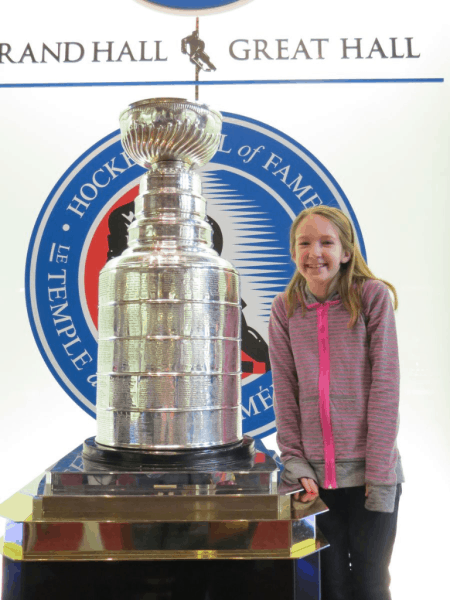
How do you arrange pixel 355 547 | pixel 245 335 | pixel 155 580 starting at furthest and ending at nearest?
pixel 245 335 → pixel 355 547 → pixel 155 580

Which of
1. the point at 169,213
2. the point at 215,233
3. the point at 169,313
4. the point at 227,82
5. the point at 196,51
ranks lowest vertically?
the point at 169,313

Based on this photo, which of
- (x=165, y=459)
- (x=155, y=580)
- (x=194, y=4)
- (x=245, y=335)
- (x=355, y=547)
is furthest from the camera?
(x=245, y=335)

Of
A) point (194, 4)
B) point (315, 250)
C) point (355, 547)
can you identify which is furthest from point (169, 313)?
point (194, 4)

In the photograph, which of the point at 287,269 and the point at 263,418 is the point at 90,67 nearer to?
the point at 287,269

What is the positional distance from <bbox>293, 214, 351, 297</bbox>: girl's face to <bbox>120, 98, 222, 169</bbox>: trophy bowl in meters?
0.40

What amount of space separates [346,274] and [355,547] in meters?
0.79

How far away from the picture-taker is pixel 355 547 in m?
1.50

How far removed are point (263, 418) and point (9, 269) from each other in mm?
1424

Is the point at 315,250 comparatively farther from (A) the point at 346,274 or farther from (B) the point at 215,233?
(B) the point at 215,233

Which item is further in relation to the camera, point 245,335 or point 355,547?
point 245,335

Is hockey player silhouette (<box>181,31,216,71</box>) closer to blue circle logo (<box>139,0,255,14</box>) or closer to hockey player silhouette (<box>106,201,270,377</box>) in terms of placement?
blue circle logo (<box>139,0,255,14</box>)

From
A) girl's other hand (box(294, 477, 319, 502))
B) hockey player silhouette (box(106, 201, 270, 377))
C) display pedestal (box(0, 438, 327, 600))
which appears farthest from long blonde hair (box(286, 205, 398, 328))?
hockey player silhouette (box(106, 201, 270, 377))

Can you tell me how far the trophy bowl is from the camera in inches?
59.5

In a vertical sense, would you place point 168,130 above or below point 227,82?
below
